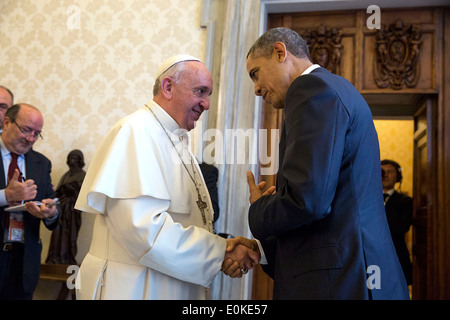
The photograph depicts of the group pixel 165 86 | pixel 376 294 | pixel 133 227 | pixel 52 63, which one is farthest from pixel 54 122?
pixel 376 294

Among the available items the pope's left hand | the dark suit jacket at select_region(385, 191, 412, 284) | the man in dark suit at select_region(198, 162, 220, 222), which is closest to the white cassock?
the pope's left hand

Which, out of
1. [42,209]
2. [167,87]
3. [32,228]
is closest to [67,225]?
[32,228]

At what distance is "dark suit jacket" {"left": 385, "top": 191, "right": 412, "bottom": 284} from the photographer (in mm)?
4590

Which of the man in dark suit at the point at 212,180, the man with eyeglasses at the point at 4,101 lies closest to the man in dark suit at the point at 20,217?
the man with eyeglasses at the point at 4,101

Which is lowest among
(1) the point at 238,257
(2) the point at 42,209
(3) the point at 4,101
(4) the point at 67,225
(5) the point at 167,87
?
(1) the point at 238,257

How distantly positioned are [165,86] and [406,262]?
3.37 m

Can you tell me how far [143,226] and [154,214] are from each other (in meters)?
0.09

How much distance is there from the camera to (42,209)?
324cm

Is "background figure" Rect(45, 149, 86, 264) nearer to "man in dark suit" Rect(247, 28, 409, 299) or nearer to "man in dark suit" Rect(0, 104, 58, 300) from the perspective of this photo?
"man in dark suit" Rect(0, 104, 58, 300)

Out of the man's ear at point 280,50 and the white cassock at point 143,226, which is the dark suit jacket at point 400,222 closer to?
the white cassock at point 143,226

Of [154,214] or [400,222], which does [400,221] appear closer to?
[400,222]

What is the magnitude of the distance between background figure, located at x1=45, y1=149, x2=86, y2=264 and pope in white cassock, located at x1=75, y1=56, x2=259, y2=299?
2073 mm

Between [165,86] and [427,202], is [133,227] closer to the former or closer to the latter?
[165,86]

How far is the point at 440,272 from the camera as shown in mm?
3959
